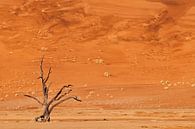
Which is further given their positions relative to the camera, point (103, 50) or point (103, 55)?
point (103, 50)

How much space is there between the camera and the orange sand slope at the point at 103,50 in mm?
44688

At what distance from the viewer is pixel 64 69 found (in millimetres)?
49781

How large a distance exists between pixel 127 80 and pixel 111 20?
9626 millimetres

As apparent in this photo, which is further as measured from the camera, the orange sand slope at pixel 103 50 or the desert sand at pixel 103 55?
the orange sand slope at pixel 103 50

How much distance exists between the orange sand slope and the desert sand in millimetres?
61

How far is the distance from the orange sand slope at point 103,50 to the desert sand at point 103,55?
0.20ft

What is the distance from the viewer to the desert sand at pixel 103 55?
139 feet

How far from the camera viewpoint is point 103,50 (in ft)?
Result: 172

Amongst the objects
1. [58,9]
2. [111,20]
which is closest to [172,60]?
[111,20]

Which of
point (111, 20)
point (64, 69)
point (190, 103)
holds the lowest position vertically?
point (190, 103)

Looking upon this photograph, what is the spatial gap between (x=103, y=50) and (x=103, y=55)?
86 centimetres

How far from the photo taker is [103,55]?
169ft

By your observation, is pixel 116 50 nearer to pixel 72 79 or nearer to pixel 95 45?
pixel 95 45

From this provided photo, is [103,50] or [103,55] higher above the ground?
[103,50]
